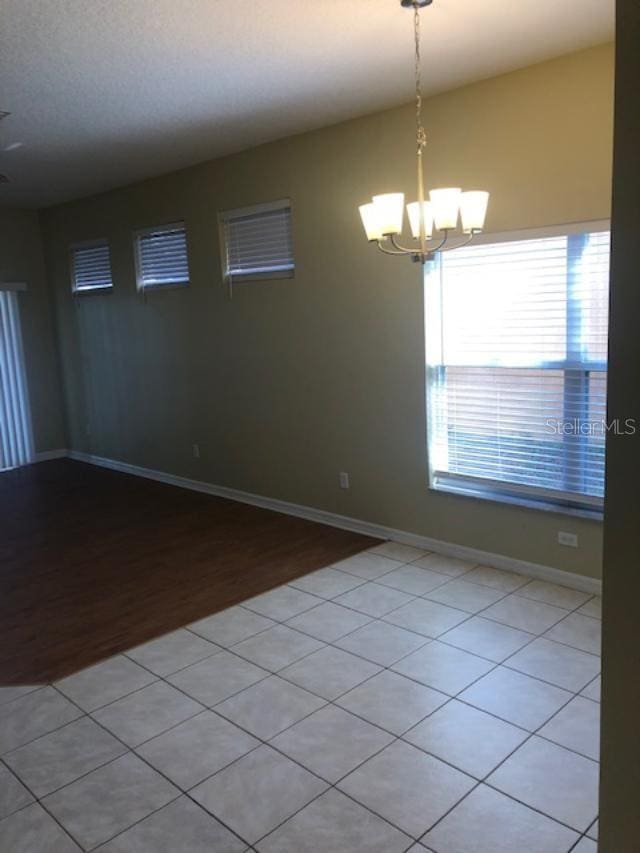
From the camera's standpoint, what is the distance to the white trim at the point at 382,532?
3.71 metres

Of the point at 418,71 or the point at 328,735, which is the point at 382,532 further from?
the point at 418,71

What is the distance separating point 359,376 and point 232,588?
5.28 ft

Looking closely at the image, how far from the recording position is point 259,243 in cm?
506

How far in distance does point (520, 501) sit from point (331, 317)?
1.76m

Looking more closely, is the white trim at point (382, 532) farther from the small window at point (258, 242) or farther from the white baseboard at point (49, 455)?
the small window at point (258, 242)

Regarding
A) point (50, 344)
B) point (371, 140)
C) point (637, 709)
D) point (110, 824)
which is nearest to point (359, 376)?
point (371, 140)

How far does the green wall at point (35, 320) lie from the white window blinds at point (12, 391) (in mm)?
77

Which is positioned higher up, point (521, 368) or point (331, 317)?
point (331, 317)

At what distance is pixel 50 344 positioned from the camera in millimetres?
7434

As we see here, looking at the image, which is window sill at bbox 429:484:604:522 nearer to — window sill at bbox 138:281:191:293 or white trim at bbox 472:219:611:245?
white trim at bbox 472:219:611:245

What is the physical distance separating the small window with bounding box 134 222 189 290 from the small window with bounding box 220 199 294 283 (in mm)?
579

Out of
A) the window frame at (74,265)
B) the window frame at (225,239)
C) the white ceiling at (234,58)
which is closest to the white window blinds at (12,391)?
the window frame at (74,265)

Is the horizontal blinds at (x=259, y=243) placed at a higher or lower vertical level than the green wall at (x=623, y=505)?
higher
